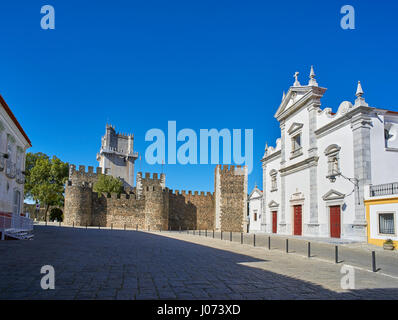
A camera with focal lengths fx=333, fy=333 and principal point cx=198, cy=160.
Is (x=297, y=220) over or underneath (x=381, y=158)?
underneath

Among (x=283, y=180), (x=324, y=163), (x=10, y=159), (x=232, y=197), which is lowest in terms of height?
(x=232, y=197)

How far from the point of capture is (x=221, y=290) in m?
5.87

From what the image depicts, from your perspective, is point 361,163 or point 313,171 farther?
point 313,171

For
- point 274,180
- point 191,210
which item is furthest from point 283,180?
point 191,210

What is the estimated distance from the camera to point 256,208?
32156mm

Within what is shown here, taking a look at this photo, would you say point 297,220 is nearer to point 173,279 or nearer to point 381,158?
point 381,158

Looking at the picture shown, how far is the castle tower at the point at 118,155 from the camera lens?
63353 millimetres

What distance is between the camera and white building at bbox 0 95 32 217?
16562mm

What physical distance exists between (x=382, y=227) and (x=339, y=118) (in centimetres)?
666

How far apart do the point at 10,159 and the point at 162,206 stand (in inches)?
706

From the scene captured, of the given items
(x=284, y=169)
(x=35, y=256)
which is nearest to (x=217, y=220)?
(x=284, y=169)

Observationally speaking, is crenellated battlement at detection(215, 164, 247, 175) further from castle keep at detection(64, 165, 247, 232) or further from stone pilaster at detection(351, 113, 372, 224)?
stone pilaster at detection(351, 113, 372, 224)

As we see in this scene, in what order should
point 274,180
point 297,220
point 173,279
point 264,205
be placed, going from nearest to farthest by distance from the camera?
point 173,279
point 297,220
point 274,180
point 264,205

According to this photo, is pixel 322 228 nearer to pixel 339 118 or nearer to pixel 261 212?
pixel 339 118
